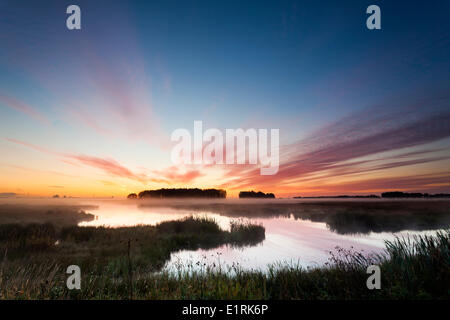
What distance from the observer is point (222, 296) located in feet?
19.3

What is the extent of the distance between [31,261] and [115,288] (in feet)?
32.1

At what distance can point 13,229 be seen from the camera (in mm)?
19391

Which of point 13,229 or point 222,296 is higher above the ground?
point 222,296
